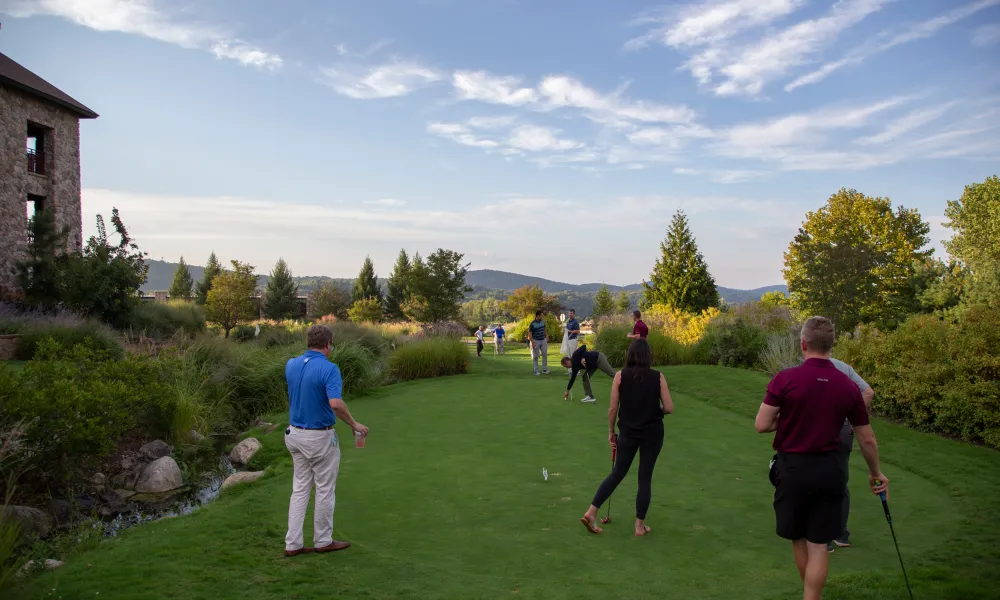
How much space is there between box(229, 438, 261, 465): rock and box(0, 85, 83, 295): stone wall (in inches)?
632

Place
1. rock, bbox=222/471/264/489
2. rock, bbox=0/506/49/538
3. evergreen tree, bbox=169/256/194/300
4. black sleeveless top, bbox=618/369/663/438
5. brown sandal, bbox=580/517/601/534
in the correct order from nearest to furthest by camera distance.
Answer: black sleeveless top, bbox=618/369/663/438, brown sandal, bbox=580/517/601/534, rock, bbox=0/506/49/538, rock, bbox=222/471/264/489, evergreen tree, bbox=169/256/194/300

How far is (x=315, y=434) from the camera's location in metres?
5.14

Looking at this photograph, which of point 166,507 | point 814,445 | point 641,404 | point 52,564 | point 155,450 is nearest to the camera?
point 814,445

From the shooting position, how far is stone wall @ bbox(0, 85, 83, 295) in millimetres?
20688

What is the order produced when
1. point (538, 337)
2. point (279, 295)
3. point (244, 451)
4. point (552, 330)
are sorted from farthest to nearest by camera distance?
point (279, 295)
point (552, 330)
point (538, 337)
point (244, 451)

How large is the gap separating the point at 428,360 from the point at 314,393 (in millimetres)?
14324

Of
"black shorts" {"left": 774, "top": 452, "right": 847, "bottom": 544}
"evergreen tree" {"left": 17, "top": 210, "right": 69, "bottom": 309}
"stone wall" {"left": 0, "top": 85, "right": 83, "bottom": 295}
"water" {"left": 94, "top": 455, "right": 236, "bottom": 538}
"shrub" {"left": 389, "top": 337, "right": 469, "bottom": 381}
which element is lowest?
"water" {"left": 94, "top": 455, "right": 236, "bottom": 538}

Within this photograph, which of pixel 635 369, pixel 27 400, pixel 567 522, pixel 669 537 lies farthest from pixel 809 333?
pixel 27 400

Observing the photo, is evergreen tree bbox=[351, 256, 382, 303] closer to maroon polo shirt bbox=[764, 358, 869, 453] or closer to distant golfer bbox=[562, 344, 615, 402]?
distant golfer bbox=[562, 344, 615, 402]

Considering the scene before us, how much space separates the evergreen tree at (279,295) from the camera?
58062 millimetres

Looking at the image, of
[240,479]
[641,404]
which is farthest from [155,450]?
[641,404]

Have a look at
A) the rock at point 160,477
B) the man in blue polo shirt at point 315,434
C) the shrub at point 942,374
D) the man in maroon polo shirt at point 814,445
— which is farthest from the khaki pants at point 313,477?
the shrub at point 942,374

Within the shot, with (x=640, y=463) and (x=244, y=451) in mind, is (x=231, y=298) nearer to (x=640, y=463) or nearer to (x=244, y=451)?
(x=244, y=451)

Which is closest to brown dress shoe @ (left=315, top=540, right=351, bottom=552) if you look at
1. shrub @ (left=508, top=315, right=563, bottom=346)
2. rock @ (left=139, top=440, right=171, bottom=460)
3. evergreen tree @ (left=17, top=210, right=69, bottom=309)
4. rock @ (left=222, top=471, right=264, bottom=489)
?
rock @ (left=222, top=471, right=264, bottom=489)
